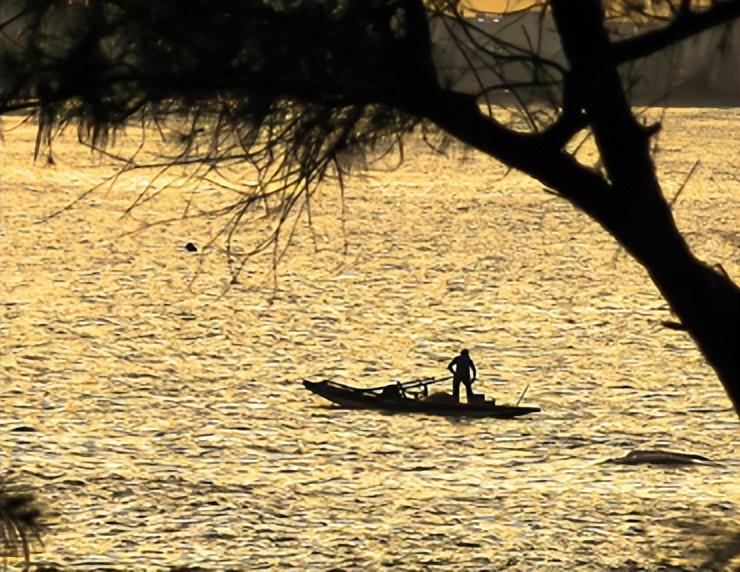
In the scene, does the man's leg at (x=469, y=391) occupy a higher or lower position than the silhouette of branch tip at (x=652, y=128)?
higher

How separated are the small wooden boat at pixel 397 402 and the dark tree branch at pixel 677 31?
12.9 m

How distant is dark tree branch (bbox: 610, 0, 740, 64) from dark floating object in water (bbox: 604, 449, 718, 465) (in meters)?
11.7

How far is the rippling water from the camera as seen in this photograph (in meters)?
15.0

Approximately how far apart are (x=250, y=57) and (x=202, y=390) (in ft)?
51.3

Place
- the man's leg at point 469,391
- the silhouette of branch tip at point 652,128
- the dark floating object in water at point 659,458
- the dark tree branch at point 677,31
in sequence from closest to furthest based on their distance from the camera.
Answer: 1. the dark tree branch at point 677,31
2. the silhouette of branch tip at point 652,128
3. the dark floating object in water at point 659,458
4. the man's leg at point 469,391

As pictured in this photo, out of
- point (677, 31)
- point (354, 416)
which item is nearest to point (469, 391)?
point (354, 416)

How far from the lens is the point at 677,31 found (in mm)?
6277

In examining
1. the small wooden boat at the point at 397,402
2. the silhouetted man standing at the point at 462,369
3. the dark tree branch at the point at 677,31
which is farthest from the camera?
the small wooden boat at the point at 397,402

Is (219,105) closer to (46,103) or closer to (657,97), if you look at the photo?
(46,103)

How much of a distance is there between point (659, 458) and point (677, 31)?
39.6 feet

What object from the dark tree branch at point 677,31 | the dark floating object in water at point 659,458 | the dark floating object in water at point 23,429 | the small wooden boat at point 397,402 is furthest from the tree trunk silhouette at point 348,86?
the dark floating object in water at point 23,429

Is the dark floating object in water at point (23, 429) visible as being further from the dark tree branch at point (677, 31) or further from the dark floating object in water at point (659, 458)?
the dark tree branch at point (677, 31)

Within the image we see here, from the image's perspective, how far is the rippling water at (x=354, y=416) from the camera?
49.2ft

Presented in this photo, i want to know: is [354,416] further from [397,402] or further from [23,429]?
[23,429]
